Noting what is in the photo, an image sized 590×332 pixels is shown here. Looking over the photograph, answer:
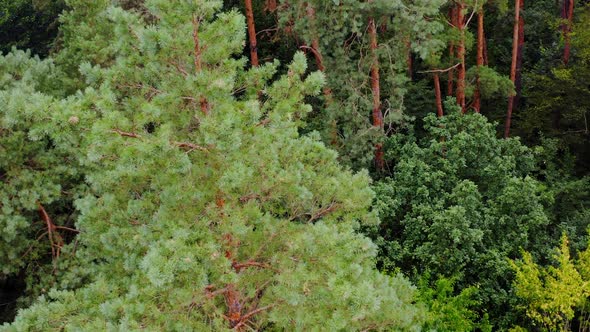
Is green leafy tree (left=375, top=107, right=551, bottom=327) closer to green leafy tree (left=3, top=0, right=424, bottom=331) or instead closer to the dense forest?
the dense forest

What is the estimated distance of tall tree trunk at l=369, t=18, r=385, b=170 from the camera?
36.9 ft

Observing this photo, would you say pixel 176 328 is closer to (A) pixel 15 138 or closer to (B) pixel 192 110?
(B) pixel 192 110

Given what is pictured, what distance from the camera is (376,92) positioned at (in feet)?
38.7

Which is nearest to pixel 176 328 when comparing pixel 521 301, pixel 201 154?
pixel 201 154

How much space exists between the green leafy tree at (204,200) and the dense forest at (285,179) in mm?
26

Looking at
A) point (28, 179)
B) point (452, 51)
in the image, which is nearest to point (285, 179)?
point (28, 179)

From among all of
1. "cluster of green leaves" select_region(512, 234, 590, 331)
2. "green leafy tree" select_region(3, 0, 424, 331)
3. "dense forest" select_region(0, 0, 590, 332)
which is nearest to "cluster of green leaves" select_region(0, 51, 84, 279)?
"dense forest" select_region(0, 0, 590, 332)

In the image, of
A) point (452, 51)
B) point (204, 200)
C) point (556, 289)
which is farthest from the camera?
point (452, 51)

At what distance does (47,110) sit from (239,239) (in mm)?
2401

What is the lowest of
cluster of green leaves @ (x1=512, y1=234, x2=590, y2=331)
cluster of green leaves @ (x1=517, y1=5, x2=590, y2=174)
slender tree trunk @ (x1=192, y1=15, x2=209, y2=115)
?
cluster of green leaves @ (x1=512, y1=234, x2=590, y2=331)

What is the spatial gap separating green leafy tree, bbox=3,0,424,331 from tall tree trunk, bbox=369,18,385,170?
225 inches

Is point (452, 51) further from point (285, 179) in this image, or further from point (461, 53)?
point (285, 179)

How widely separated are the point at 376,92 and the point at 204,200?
725 cm

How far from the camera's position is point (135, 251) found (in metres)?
5.79
